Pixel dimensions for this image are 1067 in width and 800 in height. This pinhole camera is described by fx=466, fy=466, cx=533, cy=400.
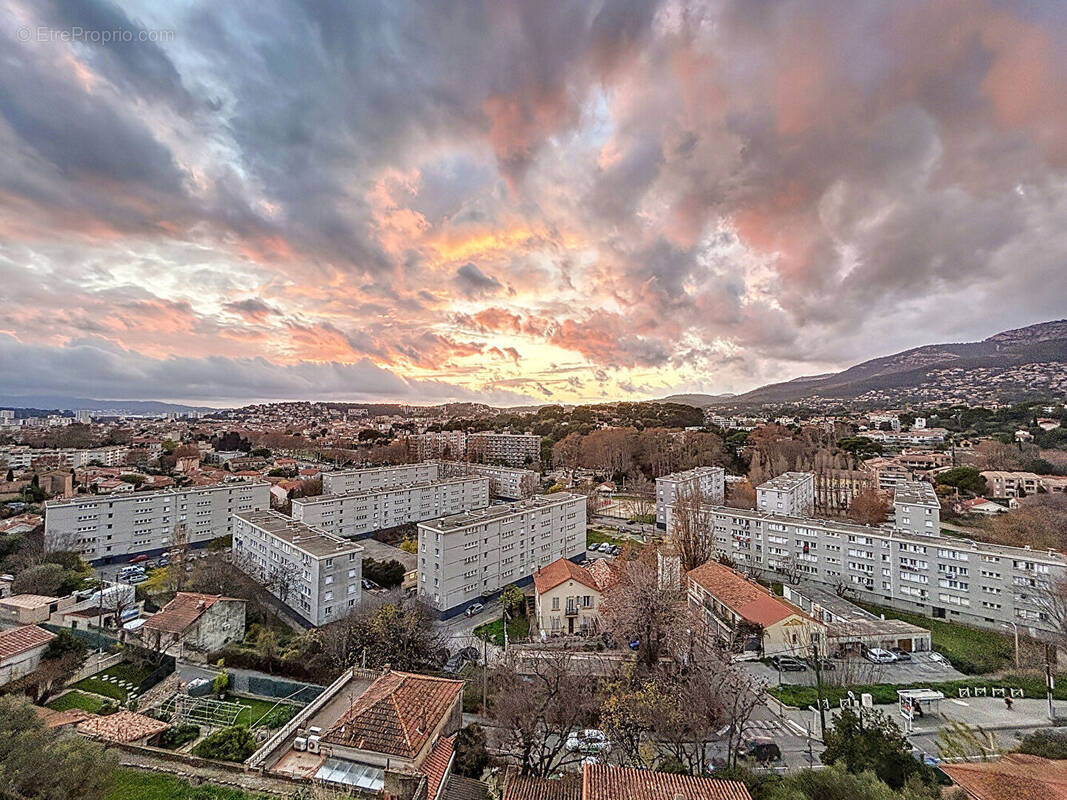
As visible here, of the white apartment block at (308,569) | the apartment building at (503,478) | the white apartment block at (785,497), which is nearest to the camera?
the white apartment block at (308,569)

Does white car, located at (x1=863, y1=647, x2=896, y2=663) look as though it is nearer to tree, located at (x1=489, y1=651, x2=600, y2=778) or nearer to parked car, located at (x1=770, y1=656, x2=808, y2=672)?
parked car, located at (x1=770, y1=656, x2=808, y2=672)

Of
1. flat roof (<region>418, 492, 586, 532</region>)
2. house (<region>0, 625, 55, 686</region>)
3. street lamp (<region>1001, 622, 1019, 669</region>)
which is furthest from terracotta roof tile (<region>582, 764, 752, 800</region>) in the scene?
street lamp (<region>1001, 622, 1019, 669</region>)

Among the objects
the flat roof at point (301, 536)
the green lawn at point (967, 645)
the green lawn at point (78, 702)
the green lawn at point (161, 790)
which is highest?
the flat roof at point (301, 536)

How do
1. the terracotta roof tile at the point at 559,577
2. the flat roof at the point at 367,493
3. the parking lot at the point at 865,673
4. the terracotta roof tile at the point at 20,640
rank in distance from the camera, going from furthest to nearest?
the flat roof at the point at 367,493 < the terracotta roof tile at the point at 559,577 < the parking lot at the point at 865,673 < the terracotta roof tile at the point at 20,640

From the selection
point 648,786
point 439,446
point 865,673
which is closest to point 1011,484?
point 865,673

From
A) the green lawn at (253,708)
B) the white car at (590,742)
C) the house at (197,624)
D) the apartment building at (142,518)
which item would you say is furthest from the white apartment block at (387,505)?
the white car at (590,742)

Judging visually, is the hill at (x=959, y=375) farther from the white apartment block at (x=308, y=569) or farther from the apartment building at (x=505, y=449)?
the white apartment block at (x=308, y=569)
